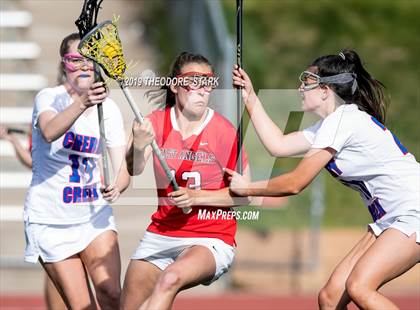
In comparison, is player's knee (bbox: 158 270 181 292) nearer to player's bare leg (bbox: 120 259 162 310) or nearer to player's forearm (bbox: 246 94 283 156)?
player's bare leg (bbox: 120 259 162 310)

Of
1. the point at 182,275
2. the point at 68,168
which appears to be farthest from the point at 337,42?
the point at 182,275

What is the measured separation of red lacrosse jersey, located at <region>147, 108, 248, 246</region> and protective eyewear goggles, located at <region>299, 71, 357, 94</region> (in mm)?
555

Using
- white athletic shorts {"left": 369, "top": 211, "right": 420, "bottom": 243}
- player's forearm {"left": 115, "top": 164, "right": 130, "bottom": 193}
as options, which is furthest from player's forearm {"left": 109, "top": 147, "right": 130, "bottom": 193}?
white athletic shorts {"left": 369, "top": 211, "right": 420, "bottom": 243}

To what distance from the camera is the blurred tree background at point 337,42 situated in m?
16.1

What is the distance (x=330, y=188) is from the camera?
52.7 feet

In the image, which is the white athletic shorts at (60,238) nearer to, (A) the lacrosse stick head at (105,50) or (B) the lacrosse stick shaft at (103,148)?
(B) the lacrosse stick shaft at (103,148)

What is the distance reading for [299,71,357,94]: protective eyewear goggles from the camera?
5863 millimetres

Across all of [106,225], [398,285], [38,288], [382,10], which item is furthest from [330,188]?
[106,225]

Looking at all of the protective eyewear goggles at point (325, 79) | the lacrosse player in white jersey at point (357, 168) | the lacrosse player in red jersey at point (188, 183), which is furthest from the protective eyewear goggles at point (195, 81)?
the protective eyewear goggles at point (325, 79)

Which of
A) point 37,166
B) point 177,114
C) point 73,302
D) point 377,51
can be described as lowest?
point 377,51

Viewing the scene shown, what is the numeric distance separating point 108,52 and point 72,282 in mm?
1623

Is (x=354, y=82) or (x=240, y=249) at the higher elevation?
(x=354, y=82)

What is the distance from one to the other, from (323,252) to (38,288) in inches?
174

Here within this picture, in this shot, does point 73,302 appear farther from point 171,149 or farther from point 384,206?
point 384,206
